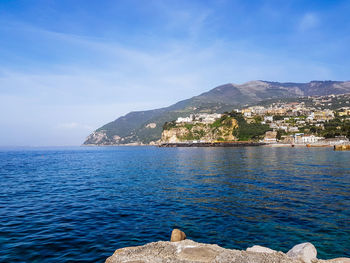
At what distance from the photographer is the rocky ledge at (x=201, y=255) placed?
24.0 ft

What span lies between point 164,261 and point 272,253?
12.5 ft

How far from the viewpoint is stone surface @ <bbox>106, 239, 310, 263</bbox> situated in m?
7.29

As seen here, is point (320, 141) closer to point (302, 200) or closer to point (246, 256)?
point (302, 200)

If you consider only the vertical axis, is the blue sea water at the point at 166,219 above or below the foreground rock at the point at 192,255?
below

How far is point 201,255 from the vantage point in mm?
7641

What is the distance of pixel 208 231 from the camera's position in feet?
41.8

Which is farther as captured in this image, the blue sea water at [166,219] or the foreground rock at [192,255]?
the blue sea water at [166,219]

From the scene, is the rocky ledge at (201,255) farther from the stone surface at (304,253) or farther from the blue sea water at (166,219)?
the blue sea water at (166,219)

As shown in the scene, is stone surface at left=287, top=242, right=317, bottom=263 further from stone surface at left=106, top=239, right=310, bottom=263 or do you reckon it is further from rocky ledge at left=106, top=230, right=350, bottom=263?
stone surface at left=106, top=239, right=310, bottom=263

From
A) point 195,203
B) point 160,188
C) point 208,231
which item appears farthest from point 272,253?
point 160,188

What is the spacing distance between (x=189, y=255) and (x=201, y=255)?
0.40 metres

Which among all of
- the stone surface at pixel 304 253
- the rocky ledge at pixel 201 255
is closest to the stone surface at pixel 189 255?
the rocky ledge at pixel 201 255

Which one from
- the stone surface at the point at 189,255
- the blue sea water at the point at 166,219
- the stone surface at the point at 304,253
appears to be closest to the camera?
the stone surface at the point at 189,255

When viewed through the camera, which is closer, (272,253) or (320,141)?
(272,253)
